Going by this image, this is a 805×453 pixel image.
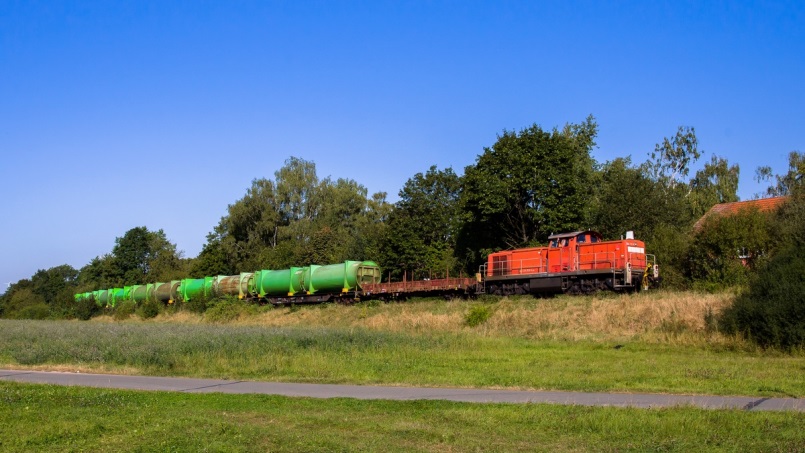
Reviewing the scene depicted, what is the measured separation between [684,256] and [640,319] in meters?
9.54

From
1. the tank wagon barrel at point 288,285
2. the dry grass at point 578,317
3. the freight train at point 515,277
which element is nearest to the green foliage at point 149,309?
the tank wagon barrel at point 288,285

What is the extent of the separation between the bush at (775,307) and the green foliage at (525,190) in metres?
23.3

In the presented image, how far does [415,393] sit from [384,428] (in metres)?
4.44

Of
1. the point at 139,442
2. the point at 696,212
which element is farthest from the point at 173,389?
the point at 696,212

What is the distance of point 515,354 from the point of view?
76.9ft

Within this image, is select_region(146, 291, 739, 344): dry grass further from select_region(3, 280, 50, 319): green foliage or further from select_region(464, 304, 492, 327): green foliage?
select_region(3, 280, 50, 319): green foliage

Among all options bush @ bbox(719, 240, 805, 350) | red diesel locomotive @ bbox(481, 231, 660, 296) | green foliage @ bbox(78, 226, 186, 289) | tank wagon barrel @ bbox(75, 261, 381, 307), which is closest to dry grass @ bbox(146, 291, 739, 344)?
bush @ bbox(719, 240, 805, 350)

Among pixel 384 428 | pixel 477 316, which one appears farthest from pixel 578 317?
pixel 384 428

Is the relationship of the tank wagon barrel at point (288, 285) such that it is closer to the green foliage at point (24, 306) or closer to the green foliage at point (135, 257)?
the green foliage at point (24, 306)

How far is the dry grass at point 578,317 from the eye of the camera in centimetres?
2720

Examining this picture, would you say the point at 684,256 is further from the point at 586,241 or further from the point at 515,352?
the point at 515,352

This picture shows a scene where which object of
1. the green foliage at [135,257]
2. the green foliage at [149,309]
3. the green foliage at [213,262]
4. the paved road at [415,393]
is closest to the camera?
the paved road at [415,393]

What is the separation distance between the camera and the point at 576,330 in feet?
99.2

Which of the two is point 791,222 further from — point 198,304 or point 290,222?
point 290,222
